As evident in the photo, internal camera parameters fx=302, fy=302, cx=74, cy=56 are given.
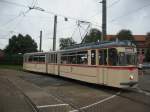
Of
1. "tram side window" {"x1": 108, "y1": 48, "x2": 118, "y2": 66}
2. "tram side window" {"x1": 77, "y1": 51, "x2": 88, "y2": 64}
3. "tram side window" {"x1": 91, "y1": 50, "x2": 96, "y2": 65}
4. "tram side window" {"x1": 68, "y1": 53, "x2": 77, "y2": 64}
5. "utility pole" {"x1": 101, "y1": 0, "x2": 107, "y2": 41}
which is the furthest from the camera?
"utility pole" {"x1": 101, "y1": 0, "x2": 107, "y2": 41}

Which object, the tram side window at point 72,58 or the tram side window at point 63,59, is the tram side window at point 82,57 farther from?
the tram side window at point 63,59

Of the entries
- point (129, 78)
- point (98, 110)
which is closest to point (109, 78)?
point (129, 78)

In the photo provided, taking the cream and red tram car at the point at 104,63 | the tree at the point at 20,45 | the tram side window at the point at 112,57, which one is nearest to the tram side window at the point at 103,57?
the cream and red tram car at the point at 104,63

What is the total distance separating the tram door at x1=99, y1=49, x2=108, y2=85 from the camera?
17.6m

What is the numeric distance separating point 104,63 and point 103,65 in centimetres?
14

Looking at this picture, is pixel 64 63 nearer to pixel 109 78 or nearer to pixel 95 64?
pixel 95 64

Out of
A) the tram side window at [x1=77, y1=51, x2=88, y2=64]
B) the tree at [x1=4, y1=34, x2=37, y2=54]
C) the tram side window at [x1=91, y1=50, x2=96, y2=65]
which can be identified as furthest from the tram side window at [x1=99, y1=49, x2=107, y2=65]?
A: the tree at [x1=4, y1=34, x2=37, y2=54]

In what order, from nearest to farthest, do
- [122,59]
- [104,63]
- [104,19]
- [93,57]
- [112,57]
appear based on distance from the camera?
[122,59], [112,57], [104,63], [93,57], [104,19]

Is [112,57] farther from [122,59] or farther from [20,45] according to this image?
[20,45]

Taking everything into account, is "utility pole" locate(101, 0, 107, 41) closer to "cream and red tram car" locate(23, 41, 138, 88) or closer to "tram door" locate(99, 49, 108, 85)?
"cream and red tram car" locate(23, 41, 138, 88)

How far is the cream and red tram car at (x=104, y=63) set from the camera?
1650cm

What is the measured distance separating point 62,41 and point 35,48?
14.1 m

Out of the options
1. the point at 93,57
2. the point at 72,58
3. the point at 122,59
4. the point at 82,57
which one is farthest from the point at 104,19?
the point at 122,59

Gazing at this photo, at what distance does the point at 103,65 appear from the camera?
17875 mm
